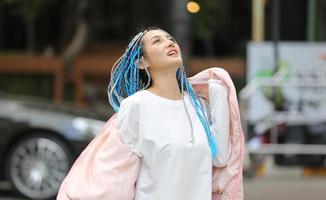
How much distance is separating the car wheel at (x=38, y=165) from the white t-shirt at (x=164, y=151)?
203 inches

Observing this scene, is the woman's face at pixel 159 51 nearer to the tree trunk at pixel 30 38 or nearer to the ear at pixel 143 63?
the ear at pixel 143 63

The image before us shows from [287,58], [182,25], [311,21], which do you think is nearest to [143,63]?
[182,25]

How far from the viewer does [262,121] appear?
9820 mm

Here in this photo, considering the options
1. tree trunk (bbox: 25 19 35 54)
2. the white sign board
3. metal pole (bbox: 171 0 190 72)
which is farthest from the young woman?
tree trunk (bbox: 25 19 35 54)

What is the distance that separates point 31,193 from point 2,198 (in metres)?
0.51

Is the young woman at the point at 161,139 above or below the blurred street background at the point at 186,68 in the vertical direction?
above

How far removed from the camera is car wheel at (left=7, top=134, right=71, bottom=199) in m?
7.93

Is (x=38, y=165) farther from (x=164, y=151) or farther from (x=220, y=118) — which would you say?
(x=164, y=151)

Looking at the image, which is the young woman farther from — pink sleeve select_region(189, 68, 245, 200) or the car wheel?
the car wheel

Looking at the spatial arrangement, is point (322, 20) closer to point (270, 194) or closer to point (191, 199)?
point (270, 194)

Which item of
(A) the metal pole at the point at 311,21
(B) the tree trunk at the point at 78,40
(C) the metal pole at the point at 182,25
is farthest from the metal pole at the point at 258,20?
(C) the metal pole at the point at 182,25

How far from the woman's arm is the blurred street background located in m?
3.05

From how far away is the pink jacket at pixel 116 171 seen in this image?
288 cm

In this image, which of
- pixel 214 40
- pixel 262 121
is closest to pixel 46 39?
pixel 214 40
